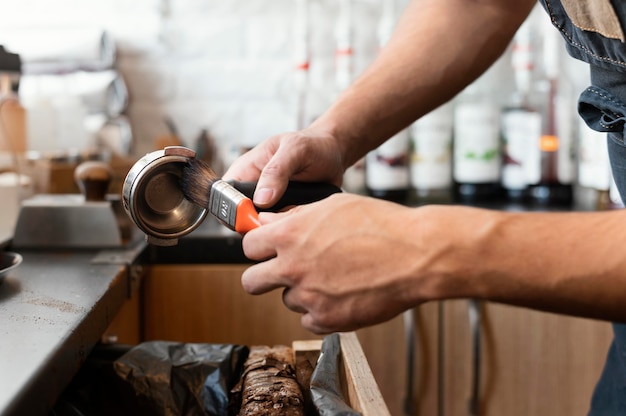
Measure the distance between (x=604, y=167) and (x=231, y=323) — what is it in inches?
33.6

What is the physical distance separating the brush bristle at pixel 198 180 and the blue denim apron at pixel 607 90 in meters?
0.39

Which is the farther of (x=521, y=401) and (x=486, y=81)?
(x=486, y=81)

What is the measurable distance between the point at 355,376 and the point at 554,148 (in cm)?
123

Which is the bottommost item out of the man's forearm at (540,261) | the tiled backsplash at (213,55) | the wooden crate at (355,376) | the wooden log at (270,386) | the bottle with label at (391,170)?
the wooden log at (270,386)

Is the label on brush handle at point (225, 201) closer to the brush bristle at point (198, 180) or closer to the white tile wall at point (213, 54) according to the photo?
the brush bristle at point (198, 180)

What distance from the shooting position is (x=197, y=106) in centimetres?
186

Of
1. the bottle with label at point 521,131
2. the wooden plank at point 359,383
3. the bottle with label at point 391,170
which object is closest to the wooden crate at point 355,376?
the wooden plank at point 359,383

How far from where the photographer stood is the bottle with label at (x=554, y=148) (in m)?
1.69

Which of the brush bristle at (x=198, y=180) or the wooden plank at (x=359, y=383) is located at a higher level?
the brush bristle at (x=198, y=180)

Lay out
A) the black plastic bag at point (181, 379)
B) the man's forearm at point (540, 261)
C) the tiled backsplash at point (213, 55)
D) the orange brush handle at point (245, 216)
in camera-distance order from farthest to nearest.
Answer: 1. the tiled backsplash at point (213, 55)
2. the black plastic bag at point (181, 379)
3. the orange brush handle at point (245, 216)
4. the man's forearm at point (540, 261)

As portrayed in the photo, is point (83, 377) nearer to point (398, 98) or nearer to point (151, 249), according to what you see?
point (398, 98)

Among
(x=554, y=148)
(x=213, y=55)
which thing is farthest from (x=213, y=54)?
(x=554, y=148)

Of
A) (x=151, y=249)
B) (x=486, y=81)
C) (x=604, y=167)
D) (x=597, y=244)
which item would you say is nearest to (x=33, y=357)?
(x=597, y=244)

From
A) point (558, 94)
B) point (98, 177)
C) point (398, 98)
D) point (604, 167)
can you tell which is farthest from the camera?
point (558, 94)
